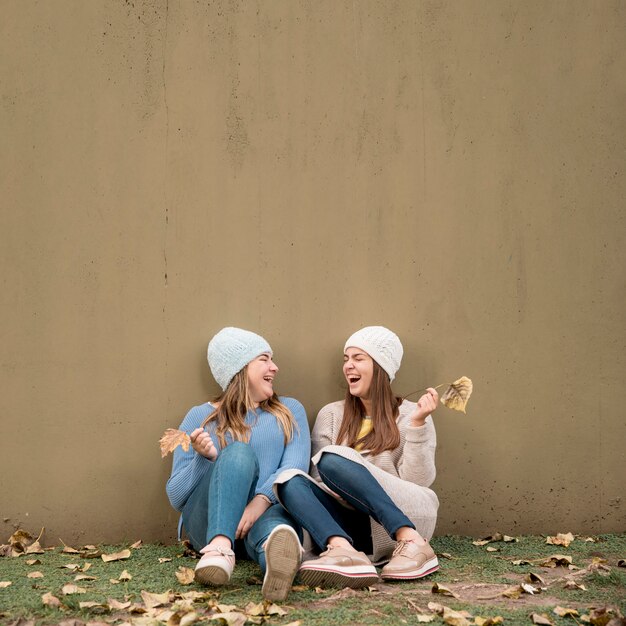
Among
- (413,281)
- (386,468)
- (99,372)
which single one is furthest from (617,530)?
(99,372)

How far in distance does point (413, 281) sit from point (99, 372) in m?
1.62

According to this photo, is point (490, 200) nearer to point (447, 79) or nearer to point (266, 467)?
point (447, 79)

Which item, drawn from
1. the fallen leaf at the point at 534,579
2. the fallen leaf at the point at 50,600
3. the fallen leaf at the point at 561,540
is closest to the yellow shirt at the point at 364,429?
the fallen leaf at the point at 534,579

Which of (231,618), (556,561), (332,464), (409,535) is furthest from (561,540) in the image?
(231,618)

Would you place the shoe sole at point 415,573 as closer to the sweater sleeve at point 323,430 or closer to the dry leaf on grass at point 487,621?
the dry leaf on grass at point 487,621

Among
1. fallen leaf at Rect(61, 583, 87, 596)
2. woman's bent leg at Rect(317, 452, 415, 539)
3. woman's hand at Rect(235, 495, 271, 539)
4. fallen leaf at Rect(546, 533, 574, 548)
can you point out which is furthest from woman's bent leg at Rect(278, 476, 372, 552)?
fallen leaf at Rect(546, 533, 574, 548)

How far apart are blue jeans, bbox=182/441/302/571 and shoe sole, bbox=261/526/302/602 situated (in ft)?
0.72

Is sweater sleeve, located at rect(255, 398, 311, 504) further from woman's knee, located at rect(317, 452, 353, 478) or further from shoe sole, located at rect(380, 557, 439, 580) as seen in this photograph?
shoe sole, located at rect(380, 557, 439, 580)

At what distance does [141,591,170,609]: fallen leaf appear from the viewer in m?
2.84

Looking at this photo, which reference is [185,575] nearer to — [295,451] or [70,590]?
[70,590]

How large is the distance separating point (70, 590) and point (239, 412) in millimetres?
1134

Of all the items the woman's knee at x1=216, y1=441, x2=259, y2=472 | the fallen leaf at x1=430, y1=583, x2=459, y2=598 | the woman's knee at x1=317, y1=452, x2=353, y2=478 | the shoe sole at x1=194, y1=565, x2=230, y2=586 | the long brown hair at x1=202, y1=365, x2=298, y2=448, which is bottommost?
the fallen leaf at x1=430, y1=583, x2=459, y2=598

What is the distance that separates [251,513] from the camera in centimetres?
348

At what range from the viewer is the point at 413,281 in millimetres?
4184
